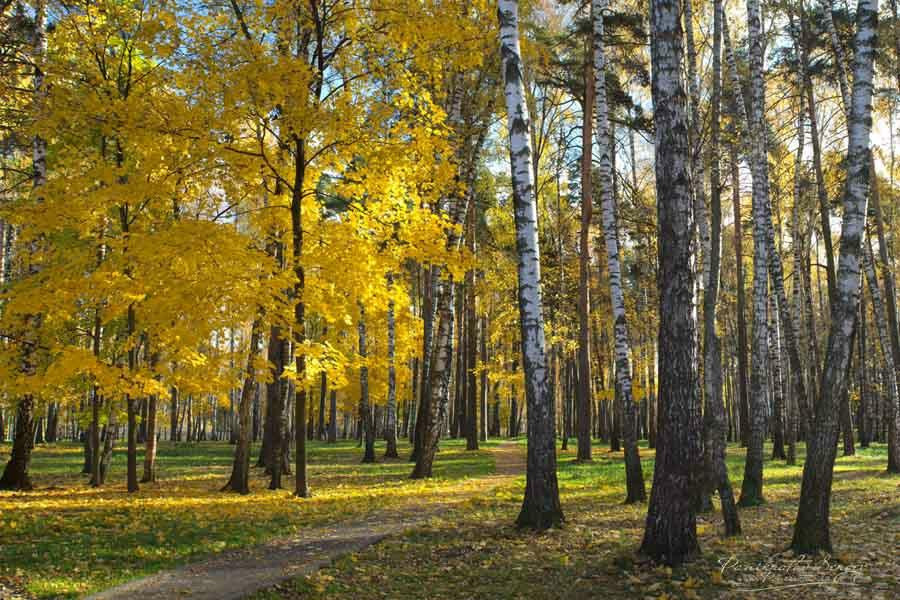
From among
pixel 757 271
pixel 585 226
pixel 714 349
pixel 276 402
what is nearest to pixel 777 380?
pixel 585 226

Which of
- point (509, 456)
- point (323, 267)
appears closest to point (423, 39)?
point (323, 267)

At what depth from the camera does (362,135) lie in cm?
1013

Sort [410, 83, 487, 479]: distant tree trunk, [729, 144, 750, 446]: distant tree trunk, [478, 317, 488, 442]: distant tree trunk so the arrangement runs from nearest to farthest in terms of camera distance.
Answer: [410, 83, 487, 479]: distant tree trunk, [729, 144, 750, 446]: distant tree trunk, [478, 317, 488, 442]: distant tree trunk

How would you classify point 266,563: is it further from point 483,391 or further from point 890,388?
point 483,391

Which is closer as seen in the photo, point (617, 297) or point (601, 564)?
point (601, 564)

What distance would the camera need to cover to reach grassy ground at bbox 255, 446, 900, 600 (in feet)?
17.3

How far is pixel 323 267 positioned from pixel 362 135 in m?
2.26

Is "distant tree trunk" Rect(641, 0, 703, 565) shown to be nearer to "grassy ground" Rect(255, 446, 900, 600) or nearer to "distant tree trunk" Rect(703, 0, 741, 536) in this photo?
"grassy ground" Rect(255, 446, 900, 600)

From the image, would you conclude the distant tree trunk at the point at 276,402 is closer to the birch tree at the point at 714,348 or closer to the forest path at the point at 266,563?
the forest path at the point at 266,563

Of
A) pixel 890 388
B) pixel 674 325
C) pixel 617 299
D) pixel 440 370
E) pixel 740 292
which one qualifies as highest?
pixel 740 292

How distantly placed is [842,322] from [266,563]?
6.34m

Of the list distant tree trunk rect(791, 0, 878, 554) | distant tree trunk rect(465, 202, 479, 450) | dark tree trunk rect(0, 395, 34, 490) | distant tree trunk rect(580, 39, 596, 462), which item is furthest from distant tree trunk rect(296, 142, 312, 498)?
distant tree trunk rect(465, 202, 479, 450)

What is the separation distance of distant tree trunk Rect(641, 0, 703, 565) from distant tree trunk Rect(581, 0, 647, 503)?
14.4ft

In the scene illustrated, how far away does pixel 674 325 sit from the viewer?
588 cm
